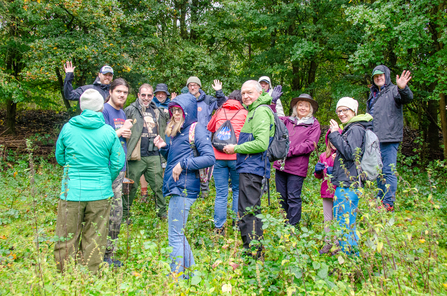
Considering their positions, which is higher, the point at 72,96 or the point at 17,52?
the point at 17,52

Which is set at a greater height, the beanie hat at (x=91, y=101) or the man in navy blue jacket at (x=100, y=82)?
the man in navy blue jacket at (x=100, y=82)

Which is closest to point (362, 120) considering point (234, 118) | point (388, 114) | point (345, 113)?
point (345, 113)

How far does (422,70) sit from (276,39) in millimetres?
5946

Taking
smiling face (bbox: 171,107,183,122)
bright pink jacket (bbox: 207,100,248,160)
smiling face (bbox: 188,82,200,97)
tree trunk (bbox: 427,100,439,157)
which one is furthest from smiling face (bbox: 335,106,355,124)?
tree trunk (bbox: 427,100,439,157)

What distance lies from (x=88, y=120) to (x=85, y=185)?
2.13 feet

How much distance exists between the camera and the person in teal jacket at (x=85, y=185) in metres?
2.91

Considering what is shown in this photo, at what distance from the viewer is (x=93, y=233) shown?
10.0 feet

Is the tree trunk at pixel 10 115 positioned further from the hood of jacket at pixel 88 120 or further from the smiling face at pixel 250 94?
the smiling face at pixel 250 94

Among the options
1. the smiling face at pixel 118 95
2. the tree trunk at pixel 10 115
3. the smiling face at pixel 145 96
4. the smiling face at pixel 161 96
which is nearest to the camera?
the smiling face at pixel 118 95

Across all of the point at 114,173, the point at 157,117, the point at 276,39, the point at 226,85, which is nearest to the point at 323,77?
the point at 276,39

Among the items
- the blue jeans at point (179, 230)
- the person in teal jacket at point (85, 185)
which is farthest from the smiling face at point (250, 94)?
the person in teal jacket at point (85, 185)

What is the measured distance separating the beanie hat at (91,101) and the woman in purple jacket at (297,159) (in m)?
2.38

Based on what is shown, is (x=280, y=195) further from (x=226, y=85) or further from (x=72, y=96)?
(x=226, y=85)

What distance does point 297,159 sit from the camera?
4.08 m
